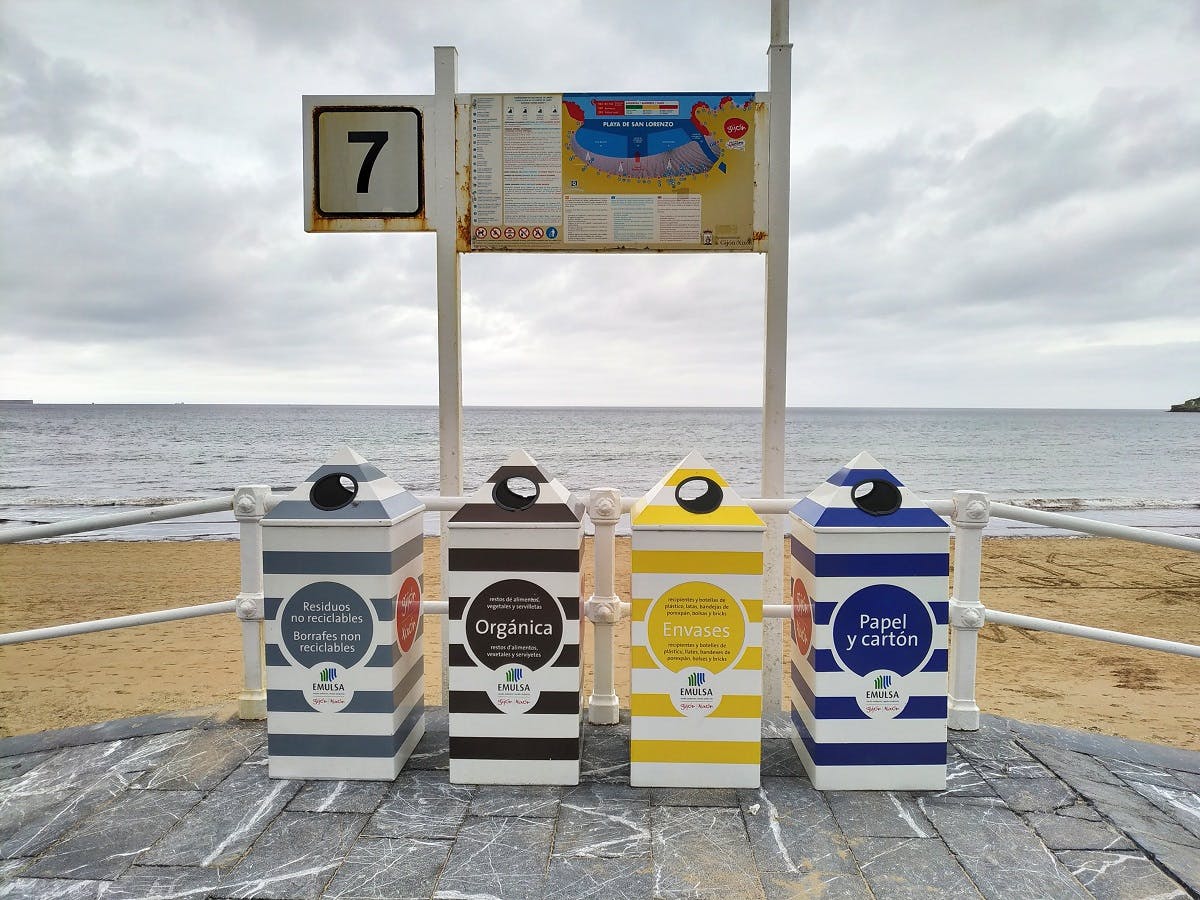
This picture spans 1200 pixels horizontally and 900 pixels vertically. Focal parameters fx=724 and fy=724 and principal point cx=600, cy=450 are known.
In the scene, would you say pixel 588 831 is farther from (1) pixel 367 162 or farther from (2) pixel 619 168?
(1) pixel 367 162

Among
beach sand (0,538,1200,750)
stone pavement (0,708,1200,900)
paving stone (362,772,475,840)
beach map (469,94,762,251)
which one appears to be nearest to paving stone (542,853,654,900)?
stone pavement (0,708,1200,900)

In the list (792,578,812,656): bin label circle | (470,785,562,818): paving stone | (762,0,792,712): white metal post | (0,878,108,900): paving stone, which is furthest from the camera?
(762,0,792,712): white metal post

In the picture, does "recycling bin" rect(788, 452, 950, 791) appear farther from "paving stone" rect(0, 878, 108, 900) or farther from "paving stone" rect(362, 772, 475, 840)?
"paving stone" rect(0, 878, 108, 900)

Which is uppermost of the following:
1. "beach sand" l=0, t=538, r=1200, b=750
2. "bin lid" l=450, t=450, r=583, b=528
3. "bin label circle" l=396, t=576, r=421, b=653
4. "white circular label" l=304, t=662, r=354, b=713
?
"bin lid" l=450, t=450, r=583, b=528

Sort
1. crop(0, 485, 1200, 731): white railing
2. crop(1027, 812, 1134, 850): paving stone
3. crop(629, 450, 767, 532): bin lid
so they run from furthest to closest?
1. crop(0, 485, 1200, 731): white railing
2. crop(629, 450, 767, 532): bin lid
3. crop(1027, 812, 1134, 850): paving stone

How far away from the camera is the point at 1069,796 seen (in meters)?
2.65

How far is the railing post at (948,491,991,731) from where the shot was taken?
122 inches

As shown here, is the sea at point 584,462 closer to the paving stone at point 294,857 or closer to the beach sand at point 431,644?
the beach sand at point 431,644

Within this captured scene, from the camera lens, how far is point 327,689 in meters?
2.80

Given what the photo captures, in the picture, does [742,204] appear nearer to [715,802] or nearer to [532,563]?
[532,563]

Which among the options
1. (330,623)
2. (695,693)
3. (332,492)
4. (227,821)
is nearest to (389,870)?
(227,821)

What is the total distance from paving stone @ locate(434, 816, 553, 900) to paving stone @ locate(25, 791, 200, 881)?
1.01m

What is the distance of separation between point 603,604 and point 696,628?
0.55m

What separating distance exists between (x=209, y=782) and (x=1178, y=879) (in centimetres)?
327
